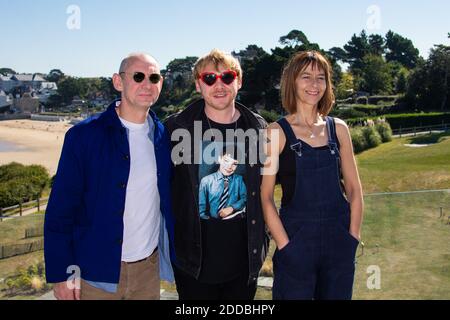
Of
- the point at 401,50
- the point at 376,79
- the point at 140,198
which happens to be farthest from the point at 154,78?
the point at 401,50

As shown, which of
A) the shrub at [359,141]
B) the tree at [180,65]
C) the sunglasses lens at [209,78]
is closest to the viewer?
the sunglasses lens at [209,78]

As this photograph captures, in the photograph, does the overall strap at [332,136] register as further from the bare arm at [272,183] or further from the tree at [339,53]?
the tree at [339,53]

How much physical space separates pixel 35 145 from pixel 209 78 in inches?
2744

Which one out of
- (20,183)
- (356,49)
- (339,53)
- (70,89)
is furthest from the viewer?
(70,89)

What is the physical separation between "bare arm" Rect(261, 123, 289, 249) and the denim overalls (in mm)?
50

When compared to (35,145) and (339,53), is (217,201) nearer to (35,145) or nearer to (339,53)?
(35,145)

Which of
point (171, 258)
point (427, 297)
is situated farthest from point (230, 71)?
Answer: point (427, 297)

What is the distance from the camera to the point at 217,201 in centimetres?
365

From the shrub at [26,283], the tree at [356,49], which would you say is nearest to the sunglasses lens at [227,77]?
the shrub at [26,283]

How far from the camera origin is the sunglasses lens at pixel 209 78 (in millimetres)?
3689

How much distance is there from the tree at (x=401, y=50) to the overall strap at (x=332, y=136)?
113m

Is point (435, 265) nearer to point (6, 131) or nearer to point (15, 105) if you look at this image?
point (6, 131)

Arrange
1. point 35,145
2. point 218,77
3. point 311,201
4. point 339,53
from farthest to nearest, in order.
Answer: point 339,53 → point 35,145 → point 218,77 → point 311,201

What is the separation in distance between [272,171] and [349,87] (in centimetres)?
6370
